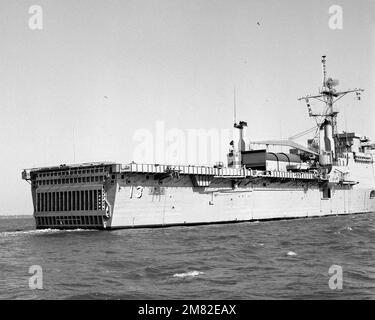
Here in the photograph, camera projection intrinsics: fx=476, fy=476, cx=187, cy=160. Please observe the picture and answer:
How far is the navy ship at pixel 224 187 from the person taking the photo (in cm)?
3600

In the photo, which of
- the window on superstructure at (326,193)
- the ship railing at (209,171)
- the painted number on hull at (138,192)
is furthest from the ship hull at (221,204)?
the ship railing at (209,171)

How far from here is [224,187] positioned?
143 feet

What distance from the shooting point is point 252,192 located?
46.5m

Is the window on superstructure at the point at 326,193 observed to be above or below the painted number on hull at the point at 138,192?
below

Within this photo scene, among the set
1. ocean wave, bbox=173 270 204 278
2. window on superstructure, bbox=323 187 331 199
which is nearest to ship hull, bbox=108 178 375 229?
window on superstructure, bbox=323 187 331 199

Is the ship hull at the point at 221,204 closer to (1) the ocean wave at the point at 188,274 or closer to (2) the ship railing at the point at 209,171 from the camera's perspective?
(2) the ship railing at the point at 209,171

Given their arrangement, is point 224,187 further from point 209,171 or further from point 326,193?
point 326,193

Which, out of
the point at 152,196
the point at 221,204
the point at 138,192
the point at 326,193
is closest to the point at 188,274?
the point at 138,192

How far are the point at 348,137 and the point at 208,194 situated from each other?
28.5m

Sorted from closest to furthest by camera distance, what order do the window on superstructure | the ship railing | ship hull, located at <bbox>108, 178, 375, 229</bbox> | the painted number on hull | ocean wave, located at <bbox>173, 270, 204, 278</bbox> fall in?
ocean wave, located at <bbox>173, 270, 204, 278</bbox> < the ship railing < the painted number on hull < ship hull, located at <bbox>108, 178, 375, 229</bbox> < the window on superstructure

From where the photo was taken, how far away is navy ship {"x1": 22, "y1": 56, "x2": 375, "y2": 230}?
36000 millimetres

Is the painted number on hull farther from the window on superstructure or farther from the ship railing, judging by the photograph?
the window on superstructure

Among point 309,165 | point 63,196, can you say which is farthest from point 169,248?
point 309,165
